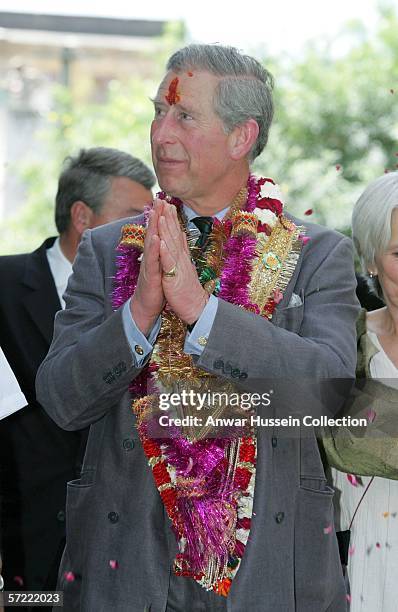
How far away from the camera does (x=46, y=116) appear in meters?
17.0

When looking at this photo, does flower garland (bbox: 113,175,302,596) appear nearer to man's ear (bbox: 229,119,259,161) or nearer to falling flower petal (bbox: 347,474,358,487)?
man's ear (bbox: 229,119,259,161)

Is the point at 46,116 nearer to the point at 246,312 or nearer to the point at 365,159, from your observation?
the point at 365,159

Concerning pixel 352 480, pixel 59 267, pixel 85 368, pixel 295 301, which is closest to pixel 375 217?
pixel 295 301

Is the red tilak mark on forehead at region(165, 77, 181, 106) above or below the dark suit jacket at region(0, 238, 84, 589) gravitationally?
above

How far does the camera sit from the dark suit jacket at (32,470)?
12.5 ft

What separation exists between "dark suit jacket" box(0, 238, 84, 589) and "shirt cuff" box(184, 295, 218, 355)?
158 cm

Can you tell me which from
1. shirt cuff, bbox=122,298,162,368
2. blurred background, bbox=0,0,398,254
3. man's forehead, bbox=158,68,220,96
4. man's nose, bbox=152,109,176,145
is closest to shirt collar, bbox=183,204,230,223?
man's nose, bbox=152,109,176,145

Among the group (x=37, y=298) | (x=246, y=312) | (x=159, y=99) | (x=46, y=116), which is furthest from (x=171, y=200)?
(x=46, y=116)

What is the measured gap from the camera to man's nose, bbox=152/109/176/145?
2.62m

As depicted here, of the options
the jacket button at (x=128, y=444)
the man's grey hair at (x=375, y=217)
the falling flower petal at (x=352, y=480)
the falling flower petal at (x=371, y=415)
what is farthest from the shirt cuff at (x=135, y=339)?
the man's grey hair at (x=375, y=217)

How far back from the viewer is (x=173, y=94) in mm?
2660

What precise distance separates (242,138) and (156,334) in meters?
0.65

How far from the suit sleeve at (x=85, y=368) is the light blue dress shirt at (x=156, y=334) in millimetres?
14

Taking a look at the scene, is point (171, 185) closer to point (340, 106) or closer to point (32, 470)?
point (32, 470)
